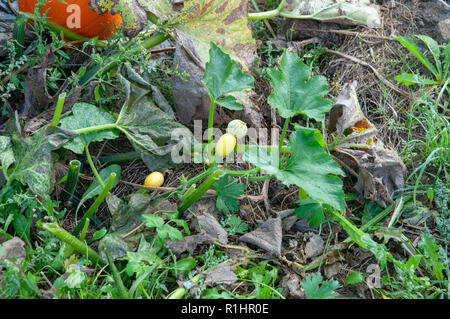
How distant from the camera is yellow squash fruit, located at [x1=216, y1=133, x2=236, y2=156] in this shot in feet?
7.30

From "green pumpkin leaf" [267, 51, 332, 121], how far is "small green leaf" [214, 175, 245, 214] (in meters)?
0.43

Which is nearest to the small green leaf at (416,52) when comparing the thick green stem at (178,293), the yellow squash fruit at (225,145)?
the yellow squash fruit at (225,145)

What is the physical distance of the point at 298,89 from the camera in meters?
2.09

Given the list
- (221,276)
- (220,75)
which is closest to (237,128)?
(220,75)

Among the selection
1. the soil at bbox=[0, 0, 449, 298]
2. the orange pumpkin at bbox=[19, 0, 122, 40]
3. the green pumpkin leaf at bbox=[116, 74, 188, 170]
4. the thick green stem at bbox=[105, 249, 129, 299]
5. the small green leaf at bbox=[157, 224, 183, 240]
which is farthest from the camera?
the orange pumpkin at bbox=[19, 0, 122, 40]

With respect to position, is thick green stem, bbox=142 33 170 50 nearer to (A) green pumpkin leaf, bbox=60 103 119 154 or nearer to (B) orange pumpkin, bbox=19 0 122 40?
(B) orange pumpkin, bbox=19 0 122 40

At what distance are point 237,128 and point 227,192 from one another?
339 millimetres

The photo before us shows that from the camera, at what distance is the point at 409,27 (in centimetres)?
293

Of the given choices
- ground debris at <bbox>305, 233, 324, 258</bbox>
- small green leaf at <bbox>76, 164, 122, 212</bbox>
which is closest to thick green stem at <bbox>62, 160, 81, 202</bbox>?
small green leaf at <bbox>76, 164, 122, 212</bbox>

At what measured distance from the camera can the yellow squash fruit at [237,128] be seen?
2287 millimetres

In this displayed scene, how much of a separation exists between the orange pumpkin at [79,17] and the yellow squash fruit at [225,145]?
2.74 feet

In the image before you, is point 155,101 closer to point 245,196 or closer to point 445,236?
point 245,196

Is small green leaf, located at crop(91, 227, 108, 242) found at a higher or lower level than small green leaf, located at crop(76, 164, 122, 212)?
lower

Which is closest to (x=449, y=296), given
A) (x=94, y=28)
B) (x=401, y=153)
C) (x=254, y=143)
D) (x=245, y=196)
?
(x=401, y=153)
